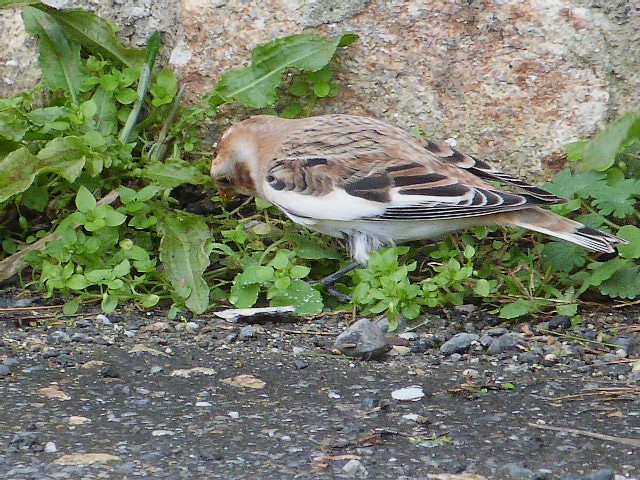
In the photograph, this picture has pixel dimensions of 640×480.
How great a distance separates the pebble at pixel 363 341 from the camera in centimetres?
430

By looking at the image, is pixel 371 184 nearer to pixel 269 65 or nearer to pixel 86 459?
pixel 269 65

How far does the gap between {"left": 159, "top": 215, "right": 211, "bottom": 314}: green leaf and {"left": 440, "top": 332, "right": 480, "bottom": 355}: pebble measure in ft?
3.65

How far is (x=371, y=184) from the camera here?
4.87 m

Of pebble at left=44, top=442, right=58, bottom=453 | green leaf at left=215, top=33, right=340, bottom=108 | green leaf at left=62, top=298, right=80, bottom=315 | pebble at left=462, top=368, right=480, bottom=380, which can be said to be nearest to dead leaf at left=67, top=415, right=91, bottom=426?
pebble at left=44, top=442, right=58, bottom=453

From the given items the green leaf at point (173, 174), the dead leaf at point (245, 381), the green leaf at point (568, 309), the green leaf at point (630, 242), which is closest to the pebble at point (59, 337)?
the dead leaf at point (245, 381)

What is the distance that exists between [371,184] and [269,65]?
3.23 ft

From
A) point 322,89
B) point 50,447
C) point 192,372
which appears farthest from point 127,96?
point 50,447

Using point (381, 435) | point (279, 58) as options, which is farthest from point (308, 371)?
point (279, 58)

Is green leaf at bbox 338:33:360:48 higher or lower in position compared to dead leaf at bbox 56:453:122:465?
higher

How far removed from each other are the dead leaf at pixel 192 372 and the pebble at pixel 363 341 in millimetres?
549

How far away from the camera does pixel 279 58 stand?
5.45 m

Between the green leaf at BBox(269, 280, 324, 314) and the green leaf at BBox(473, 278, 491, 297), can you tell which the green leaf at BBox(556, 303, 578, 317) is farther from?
the green leaf at BBox(269, 280, 324, 314)

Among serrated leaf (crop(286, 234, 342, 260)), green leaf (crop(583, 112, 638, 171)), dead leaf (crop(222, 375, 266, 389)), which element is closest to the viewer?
green leaf (crop(583, 112, 638, 171))

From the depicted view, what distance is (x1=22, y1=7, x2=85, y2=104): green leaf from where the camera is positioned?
5.69 meters
